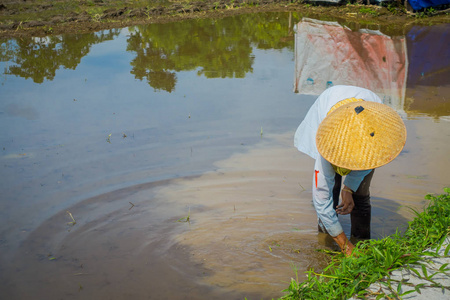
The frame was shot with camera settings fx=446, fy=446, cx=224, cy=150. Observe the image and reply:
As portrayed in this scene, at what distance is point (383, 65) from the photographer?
278 inches

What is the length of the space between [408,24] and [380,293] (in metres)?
9.99

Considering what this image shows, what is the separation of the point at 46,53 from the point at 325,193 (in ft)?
26.9

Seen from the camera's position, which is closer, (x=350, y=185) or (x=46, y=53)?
(x=350, y=185)

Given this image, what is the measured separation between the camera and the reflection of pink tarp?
6.16 meters

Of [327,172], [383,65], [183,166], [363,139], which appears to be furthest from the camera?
[383,65]

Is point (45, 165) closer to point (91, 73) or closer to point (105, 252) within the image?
point (105, 252)

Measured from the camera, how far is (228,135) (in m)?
5.04

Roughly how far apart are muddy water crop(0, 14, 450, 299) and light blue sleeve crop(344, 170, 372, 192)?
27.5 inches

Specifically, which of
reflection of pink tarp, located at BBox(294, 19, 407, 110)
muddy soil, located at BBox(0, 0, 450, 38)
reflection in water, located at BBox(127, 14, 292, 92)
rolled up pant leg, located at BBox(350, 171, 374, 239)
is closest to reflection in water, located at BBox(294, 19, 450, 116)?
reflection of pink tarp, located at BBox(294, 19, 407, 110)

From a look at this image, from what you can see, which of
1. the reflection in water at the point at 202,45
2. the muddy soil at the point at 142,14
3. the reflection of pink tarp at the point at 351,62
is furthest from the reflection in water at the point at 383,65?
the muddy soil at the point at 142,14

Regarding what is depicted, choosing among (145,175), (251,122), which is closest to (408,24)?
(251,122)

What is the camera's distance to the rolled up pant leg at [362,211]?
2742 millimetres

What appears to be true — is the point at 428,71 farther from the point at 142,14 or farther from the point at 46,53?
the point at 142,14

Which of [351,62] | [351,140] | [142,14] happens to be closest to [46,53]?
[142,14]
